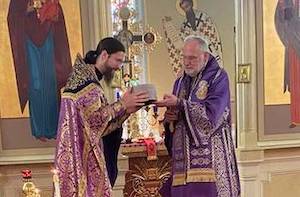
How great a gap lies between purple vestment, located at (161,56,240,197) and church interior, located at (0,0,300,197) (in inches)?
21.3

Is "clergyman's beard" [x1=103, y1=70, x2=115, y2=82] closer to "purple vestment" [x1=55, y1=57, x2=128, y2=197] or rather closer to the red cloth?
"purple vestment" [x1=55, y1=57, x2=128, y2=197]

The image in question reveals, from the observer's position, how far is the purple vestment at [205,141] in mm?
3125

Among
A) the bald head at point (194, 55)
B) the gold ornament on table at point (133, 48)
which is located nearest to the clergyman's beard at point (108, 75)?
the bald head at point (194, 55)

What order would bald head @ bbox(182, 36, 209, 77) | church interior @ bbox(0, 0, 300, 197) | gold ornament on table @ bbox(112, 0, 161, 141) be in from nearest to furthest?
1. bald head @ bbox(182, 36, 209, 77)
2. church interior @ bbox(0, 0, 300, 197)
3. gold ornament on table @ bbox(112, 0, 161, 141)

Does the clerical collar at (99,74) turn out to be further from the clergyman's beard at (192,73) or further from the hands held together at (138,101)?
the clergyman's beard at (192,73)

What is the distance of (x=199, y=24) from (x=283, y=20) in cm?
192

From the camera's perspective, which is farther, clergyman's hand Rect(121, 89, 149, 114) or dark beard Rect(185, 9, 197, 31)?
dark beard Rect(185, 9, 197, 31)

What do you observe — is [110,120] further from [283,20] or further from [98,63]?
[283,20]

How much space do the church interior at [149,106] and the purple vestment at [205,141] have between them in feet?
1.78

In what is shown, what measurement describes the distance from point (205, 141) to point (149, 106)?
1273 millimetres

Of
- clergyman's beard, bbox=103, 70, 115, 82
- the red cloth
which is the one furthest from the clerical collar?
the red cloth

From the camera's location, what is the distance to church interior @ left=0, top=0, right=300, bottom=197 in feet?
12.8

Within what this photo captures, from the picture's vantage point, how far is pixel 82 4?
157 inches

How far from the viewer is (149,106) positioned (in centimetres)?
437
